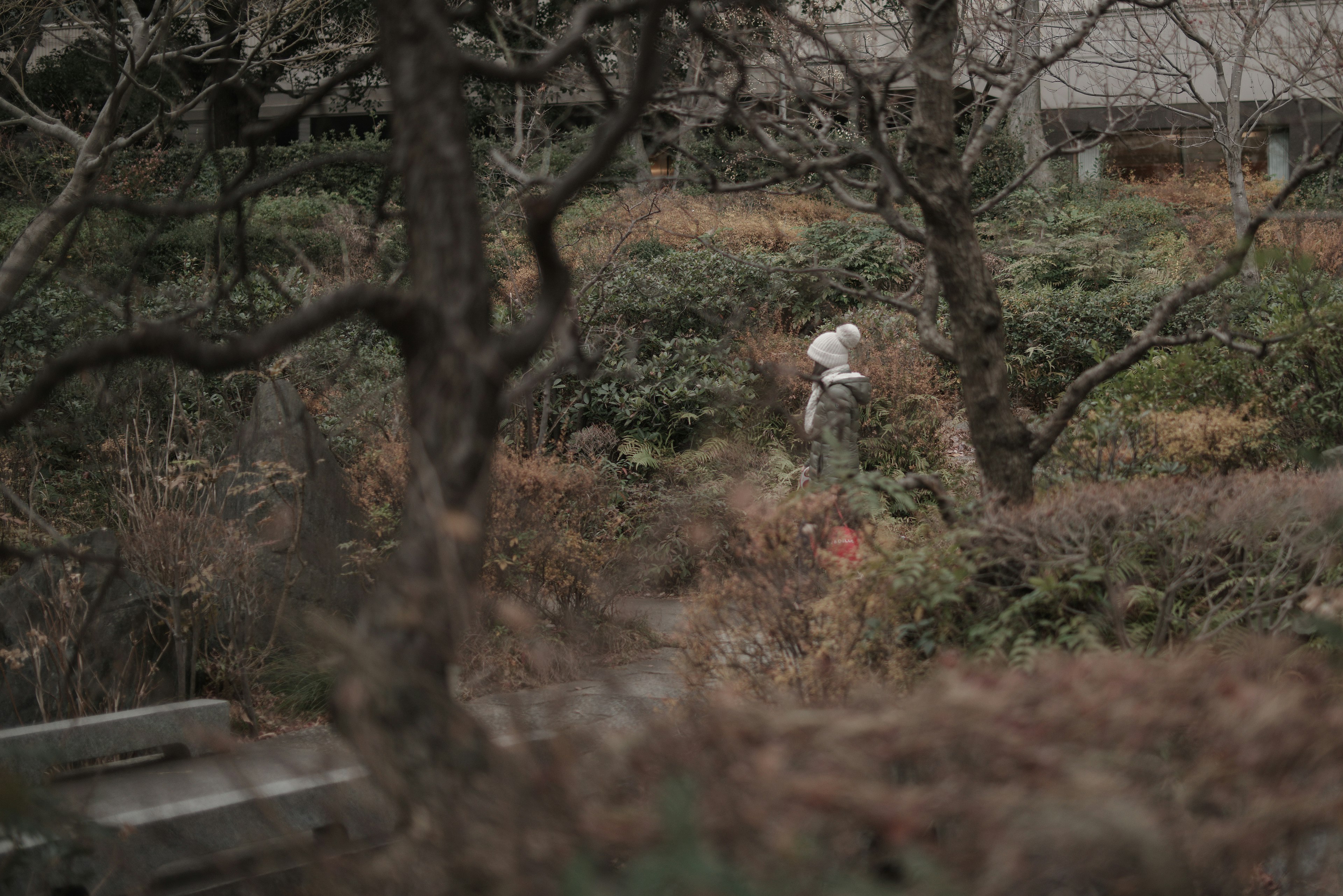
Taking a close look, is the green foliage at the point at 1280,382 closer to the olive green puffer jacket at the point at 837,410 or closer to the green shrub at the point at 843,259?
the olive green puffer jacket at the point at 837,410

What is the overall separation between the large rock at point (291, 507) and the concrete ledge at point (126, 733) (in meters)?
1.37

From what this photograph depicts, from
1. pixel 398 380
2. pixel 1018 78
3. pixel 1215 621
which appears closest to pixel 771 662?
pixel 1215 621

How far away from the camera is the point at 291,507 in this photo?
693 cm

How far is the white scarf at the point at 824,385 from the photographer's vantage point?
307 inches

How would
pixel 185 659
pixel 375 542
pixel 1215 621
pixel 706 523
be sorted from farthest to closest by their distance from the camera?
pixel 706 523 < pixel 375 542 < pixel 185 659 < pixel 1215 621

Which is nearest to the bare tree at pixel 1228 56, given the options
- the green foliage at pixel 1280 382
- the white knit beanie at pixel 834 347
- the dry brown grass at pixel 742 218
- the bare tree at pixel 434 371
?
the green foliage at pixel 1280 382

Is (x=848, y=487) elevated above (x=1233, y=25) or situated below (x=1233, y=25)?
below

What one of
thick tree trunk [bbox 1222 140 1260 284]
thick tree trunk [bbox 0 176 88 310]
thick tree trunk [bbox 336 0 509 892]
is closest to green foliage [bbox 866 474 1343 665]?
thick tree trunk [bbox 336 0 509 892]

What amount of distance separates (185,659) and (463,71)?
508 cm

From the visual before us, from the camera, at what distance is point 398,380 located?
9.45 m

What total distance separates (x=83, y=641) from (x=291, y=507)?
1.75m

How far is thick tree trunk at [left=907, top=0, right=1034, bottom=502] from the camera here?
4434 mm

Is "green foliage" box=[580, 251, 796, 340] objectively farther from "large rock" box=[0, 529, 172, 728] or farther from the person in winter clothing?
"large rock" box=[0, 529, 172, 728]

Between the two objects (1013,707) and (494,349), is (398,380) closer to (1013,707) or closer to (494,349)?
(494,349)
